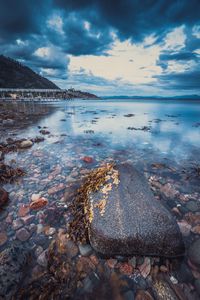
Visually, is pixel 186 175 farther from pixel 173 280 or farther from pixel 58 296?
pixel 58 296

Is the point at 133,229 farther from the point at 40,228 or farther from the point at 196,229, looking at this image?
the point at 40,228

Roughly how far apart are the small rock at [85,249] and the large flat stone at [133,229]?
113 millimetres

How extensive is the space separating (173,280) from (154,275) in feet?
0.89

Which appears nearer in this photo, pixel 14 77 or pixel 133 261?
pixel 133 261

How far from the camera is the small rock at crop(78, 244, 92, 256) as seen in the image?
9.59 feet

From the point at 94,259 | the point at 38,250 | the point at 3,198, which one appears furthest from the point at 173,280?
the point at 3,198

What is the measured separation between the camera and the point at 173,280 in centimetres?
253

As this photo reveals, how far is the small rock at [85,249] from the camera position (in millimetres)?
2922

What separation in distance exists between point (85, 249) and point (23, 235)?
1.26 metres

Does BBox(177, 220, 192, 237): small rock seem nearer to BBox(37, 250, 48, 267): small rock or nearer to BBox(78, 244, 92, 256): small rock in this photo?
BBox(78, 244, 92, 256): small rock

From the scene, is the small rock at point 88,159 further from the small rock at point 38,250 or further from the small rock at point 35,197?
the small rock at point 38,250

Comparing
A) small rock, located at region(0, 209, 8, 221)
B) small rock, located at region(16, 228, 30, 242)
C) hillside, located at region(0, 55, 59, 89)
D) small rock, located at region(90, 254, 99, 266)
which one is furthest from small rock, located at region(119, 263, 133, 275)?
hillside, located at region(0, 55, 59, 89)

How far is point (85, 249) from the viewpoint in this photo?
298 cm

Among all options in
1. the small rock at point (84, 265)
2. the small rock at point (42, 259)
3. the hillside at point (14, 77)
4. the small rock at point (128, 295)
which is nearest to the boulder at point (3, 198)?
the small rock at point (42, 259)
